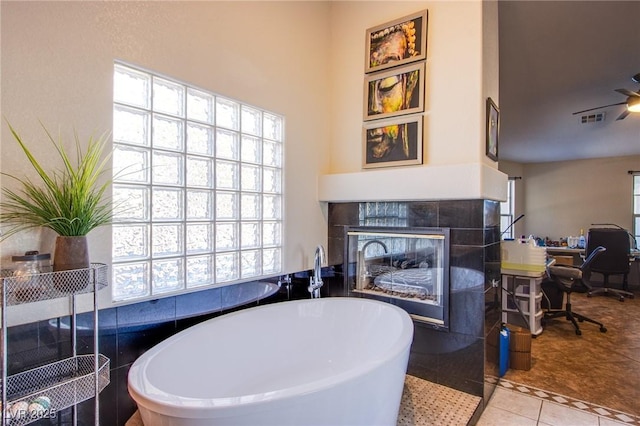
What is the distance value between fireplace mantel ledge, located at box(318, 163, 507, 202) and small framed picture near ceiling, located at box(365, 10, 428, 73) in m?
0.81

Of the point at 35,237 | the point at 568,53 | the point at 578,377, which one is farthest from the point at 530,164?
the point at 35,237

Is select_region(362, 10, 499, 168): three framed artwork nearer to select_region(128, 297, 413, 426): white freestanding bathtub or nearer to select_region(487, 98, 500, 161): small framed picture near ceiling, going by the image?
select_region(487, 98, 500, 161): small framed picture near ceiling

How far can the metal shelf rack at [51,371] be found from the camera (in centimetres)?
107

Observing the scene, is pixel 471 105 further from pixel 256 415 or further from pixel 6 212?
pixel 6 212

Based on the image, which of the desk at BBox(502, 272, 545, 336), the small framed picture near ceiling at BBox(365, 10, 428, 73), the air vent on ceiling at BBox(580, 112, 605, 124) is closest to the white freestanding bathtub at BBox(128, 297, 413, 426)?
the small framed picture near ceiling at BBox(365, 10, 428, 73)

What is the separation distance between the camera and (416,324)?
2.33 metres

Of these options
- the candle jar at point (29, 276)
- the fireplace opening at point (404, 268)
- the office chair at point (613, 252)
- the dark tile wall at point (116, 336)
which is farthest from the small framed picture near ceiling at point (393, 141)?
the office chair at point (613, 252)

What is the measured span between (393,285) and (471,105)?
136 centimetres

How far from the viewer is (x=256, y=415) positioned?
1.03 metres

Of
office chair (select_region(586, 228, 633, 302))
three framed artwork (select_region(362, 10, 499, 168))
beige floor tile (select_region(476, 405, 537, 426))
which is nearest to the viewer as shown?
beige floor tile (select_region(476, 405, 537, 426))

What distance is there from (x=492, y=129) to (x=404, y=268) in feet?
3.78

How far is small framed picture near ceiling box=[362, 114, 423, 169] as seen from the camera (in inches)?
93.3

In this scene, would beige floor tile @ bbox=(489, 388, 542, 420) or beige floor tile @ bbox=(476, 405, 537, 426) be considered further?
beige floor tile @ bbox=(489, 388, 542, 420)

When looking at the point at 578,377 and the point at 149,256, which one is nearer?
the point at 149,256
